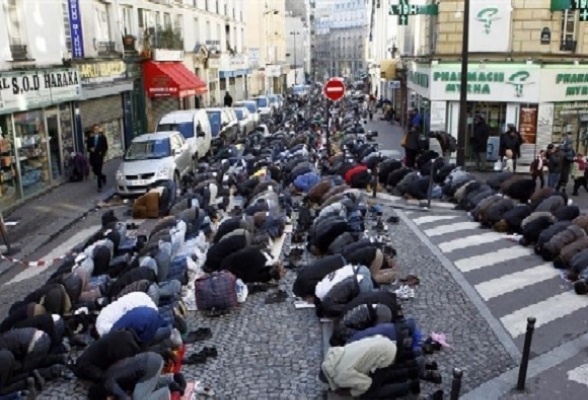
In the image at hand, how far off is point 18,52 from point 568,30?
16817 mm

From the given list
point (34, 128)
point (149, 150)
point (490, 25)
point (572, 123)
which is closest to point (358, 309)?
point (149, 150)

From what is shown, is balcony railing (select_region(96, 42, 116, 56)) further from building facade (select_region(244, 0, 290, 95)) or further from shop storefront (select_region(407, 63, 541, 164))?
building facade (select_region(244, 0, 290, 95))

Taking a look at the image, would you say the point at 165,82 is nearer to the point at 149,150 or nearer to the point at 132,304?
the point at 149,150

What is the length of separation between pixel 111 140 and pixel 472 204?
1551cm

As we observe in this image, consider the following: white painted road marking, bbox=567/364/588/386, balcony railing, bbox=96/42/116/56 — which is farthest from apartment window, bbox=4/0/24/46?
white painted road marking, bbox=567/364/588/386

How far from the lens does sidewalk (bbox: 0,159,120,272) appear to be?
541 inches

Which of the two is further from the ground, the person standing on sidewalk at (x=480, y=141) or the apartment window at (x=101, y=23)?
the apartment window at (x=101, y=23)

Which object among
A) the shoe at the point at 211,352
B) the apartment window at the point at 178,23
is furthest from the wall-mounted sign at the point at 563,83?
the apartment window at the point at 178,23

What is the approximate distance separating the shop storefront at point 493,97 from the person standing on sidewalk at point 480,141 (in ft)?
1.45

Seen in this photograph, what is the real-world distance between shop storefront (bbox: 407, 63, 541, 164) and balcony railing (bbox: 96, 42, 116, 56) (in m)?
12.1

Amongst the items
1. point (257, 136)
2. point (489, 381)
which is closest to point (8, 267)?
point (489, 381)

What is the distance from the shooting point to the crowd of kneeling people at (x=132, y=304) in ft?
22.4

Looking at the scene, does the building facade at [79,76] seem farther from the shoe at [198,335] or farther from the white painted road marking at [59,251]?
the shoe at [198,335]

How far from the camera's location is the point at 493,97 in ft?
67.9
